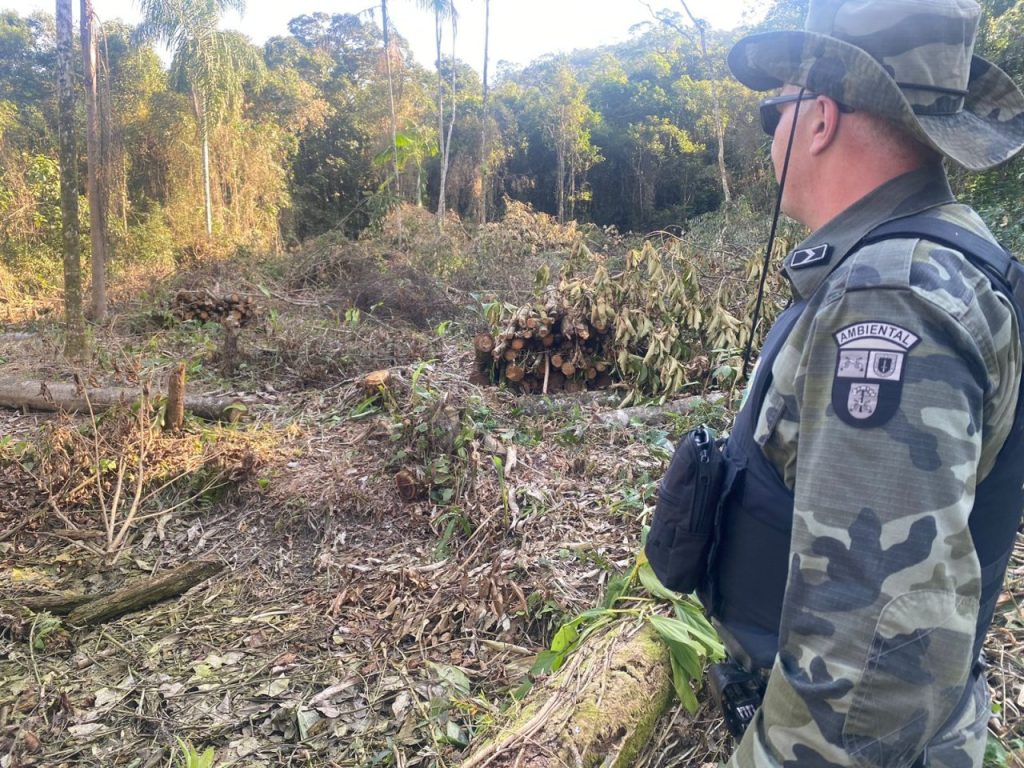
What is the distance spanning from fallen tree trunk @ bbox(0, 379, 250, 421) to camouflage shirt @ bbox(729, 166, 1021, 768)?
477 centimetres

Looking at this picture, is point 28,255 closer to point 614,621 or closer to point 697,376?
point 697,376

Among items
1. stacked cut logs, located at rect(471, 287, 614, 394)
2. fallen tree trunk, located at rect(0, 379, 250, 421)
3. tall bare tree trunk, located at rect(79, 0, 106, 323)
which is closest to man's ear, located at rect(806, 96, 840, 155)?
stacked cut logs, located at rect(471, 287, 614, 394)

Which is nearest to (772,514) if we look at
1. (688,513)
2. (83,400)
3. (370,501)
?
(688,513)

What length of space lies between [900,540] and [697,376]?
4.31 m

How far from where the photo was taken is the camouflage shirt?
0.72 m

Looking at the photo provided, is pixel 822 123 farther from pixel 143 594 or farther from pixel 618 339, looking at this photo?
pixel 618 339

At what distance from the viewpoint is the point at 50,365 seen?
6.37 meters

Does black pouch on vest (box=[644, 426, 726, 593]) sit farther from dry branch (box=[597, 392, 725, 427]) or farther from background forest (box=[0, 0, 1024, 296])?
background forest (box=[0, 0, 1024, 296])

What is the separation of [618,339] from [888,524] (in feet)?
14.3

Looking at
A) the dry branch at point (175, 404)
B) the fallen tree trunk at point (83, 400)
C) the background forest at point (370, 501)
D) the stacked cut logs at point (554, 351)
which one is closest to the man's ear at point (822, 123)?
the background forest at point (370, 501)

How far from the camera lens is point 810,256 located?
93cm

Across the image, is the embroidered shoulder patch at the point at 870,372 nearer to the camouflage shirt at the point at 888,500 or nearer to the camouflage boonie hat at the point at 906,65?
the camouflage shirt at the point at 888,500

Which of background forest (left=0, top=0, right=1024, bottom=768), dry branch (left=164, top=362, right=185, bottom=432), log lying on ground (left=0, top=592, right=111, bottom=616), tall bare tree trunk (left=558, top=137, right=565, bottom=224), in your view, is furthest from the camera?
tall bare tree trunk (left=558, top=137, right=565, bottom=224)

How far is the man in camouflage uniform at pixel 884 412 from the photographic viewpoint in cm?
72
